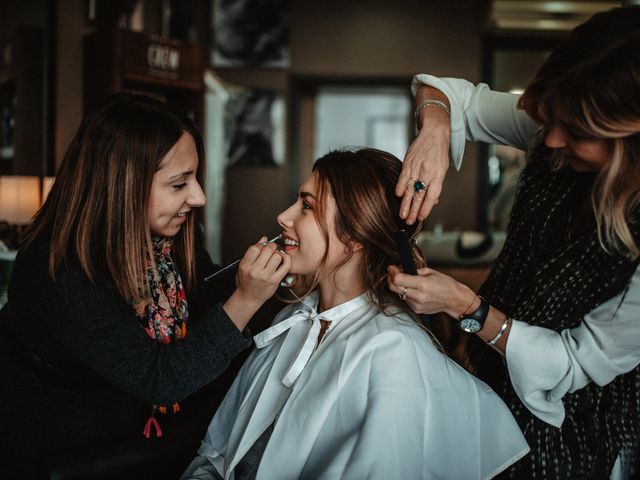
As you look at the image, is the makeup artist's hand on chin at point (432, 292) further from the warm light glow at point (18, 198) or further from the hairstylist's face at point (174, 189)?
the warm light glow at point (18, 198)

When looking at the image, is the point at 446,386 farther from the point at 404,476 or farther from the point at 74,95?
the point at 74,95

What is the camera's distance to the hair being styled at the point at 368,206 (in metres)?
1.44

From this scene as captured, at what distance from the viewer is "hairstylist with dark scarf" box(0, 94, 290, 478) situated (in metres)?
1.31

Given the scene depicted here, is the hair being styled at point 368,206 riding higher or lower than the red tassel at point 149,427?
higher

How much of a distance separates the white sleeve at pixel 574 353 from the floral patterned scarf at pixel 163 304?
34.9 inches

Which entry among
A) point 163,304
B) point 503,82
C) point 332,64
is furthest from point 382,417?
point 503,82

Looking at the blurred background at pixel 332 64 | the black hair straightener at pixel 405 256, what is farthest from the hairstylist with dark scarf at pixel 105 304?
the blurred background at pixel 332 64

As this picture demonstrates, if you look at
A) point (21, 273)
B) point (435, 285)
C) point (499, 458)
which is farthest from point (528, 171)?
point (21, 273)

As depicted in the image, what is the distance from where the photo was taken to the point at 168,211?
1.48 metres

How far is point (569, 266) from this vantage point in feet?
3.99

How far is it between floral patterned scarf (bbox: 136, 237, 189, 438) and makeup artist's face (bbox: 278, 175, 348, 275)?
36 centimetres

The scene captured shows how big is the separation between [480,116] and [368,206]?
14.7 inches

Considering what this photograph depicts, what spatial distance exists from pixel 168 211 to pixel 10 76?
141 centimetres

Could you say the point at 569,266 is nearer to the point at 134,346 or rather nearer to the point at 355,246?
the point at 355,246
